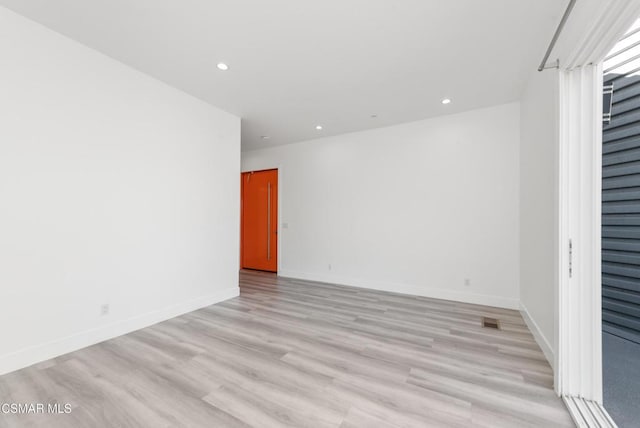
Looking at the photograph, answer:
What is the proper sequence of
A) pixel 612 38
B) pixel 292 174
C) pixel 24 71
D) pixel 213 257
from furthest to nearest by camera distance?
pixel 292 174 → pixel 213 257 → pixel 24 71 → pixel 612 38

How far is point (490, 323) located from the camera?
298cm

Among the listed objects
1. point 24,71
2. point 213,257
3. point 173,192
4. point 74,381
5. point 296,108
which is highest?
point 296,108

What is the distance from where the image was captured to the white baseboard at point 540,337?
82.7 inches

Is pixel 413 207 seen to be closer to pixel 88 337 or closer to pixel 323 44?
pixel 323 44

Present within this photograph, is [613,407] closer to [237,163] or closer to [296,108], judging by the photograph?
[296,108]

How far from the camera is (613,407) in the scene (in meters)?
1.65

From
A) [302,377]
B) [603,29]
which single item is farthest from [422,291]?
[603,29]

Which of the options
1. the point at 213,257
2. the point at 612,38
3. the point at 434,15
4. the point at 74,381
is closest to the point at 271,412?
the point at 74,381

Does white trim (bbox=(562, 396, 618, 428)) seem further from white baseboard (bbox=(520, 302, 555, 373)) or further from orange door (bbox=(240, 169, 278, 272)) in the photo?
orange door (bbox=(240, 169, 278, 272))

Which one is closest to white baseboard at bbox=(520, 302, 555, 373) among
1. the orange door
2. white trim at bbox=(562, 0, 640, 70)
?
white trim at bbox=(562, 0, 640, 70)

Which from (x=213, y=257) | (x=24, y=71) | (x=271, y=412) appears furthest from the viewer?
(x=213, y=257)

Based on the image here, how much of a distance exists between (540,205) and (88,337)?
14.9ft

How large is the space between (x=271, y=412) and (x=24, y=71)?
3.26 m

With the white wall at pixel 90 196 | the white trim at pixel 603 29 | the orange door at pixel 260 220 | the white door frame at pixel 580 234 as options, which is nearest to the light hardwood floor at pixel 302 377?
the white door frame at pixel 580 234
